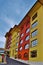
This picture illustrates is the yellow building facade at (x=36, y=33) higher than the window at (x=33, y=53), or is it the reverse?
the yellow building facade at (x=36, y=33)

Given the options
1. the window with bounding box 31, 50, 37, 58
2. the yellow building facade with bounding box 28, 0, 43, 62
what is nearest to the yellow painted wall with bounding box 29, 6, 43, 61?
the yellow building facade with bounding box 28, 0, 43, 62

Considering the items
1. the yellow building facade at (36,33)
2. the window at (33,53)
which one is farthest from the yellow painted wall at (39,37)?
the window at (33,53)

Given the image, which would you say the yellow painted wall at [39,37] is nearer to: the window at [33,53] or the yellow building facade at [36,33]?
the yellow building facade at [36,33]

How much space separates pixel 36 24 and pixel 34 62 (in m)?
12.6

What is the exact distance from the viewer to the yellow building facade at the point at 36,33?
42966mm

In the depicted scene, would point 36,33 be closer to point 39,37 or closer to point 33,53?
point 39,37

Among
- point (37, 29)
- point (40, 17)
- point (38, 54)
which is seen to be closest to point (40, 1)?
point (40, 17)

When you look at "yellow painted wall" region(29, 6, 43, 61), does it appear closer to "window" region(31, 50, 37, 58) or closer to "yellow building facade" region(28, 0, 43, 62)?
"yellow building facade" region(28, 0, 43, 62)

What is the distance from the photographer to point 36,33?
46.7m

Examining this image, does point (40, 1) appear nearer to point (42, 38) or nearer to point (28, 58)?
point (42, 38)

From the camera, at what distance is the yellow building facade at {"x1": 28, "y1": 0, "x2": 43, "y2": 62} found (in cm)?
4297

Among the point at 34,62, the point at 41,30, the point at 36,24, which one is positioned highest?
the point at 36,24

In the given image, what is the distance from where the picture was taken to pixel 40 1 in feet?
147

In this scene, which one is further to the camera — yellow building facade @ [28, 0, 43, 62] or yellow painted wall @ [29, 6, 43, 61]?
yellow building facade @ [28, 0, 43, 62]
